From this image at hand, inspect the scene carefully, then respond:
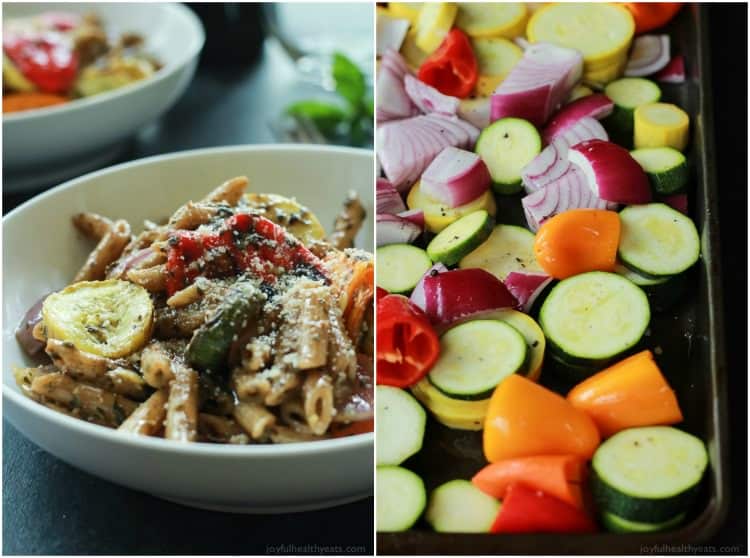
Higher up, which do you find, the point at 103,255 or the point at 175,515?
the point at 103,255

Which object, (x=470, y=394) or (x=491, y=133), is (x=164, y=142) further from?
(x=470, y=394)

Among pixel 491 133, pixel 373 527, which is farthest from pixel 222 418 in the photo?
pixel 491 133

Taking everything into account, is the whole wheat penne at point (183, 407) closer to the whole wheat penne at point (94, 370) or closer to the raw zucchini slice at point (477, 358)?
the whole wheat penne at point (94, 370)

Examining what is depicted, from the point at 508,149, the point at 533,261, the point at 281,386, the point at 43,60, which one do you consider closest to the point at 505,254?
the point at 533,261

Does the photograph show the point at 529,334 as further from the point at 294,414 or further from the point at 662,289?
the point at 294,414

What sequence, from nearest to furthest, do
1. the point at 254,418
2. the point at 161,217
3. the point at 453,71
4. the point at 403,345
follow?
the point at 254,418
the point at 403,345
the point at 161,217
the point at 453,71

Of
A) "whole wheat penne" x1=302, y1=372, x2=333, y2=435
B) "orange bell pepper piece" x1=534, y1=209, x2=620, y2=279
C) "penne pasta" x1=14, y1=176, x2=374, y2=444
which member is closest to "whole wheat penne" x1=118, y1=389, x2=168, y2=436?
"penne pasta" x1=14, y1=176, x2=374, y2=444

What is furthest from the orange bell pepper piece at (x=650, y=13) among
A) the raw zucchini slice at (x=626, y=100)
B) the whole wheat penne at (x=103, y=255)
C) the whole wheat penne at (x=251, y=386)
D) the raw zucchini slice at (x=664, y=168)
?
the whole wheat penne at (x=251, y=386)
